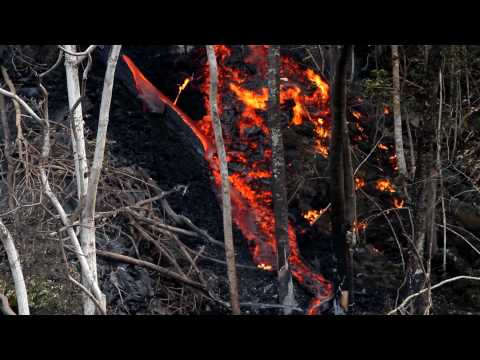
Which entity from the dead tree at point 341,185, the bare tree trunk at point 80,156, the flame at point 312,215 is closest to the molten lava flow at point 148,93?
the flame at point 312,215

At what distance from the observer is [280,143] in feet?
29.4

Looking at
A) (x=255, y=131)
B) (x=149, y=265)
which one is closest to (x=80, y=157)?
(x=149, y=265)

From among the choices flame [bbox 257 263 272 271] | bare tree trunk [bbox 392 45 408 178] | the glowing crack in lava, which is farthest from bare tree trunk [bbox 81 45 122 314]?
the glowing crack in lava

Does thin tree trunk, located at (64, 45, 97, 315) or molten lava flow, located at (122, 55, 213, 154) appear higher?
molten lava flow, located at (122, 55, 213, 154)

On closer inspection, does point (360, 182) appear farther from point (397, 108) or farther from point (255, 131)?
point (397, 108)

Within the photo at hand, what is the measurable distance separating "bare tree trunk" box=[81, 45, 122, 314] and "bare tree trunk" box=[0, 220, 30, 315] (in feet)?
3.68

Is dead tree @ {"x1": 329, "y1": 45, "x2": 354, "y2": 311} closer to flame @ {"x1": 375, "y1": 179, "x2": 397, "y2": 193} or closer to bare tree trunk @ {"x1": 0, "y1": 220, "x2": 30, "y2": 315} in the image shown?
flame @ {"x1": 375, "y1": 179, "x2": 397, "y2": 193}

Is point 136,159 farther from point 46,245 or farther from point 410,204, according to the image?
point 410,204

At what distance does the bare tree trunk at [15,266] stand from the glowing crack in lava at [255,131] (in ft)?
18.8

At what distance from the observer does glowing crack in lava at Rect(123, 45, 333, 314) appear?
10.7 meters

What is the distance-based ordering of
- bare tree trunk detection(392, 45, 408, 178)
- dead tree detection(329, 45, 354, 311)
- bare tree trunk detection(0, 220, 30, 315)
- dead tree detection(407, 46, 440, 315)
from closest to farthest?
bare tree trunk detection(0, 220, 30, 315), dead tree detection(329, 45, 354, 311), dead tree detection(407, 46, 440, 315), bare tree trunk detection(392, 45, 408, 178)

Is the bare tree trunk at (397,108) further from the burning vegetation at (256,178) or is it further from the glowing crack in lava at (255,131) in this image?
the glowing crack in lava at (255,131)
